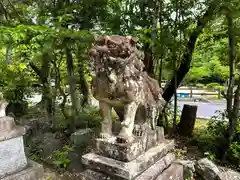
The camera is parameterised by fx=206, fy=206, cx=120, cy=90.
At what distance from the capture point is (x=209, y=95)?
1081 centimetres

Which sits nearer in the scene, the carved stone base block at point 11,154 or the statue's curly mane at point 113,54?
the statue's curly mane at point 113,54

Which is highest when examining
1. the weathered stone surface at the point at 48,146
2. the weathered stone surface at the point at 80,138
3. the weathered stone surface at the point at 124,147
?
the weathered stone surface at the point at 124,147

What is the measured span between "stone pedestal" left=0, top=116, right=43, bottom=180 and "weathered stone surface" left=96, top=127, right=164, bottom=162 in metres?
0.89

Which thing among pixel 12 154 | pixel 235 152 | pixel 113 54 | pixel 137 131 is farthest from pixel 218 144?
pixel 12 154

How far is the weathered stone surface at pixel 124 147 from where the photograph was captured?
1.60m

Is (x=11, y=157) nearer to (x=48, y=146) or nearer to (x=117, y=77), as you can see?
(x=117, y=77)

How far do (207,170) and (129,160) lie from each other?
1628 mm

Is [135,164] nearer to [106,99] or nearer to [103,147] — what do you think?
[103,147]

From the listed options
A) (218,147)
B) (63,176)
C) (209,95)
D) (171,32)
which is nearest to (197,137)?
(218,147)

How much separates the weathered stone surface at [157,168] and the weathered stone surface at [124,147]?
159 mm

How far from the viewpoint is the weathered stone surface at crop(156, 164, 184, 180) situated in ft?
6.32

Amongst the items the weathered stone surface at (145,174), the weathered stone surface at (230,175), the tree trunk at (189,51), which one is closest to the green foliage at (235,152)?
the weathered stone surface at (230,175)

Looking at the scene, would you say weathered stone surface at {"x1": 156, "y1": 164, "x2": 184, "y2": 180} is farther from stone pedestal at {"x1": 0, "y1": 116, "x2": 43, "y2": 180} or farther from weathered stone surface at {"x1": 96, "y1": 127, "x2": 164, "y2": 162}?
stone pedestal at {"x1": 0, "y1": 116, "x2": 43, "y2": 180}

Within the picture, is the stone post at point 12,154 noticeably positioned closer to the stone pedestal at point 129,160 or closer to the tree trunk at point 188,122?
the stone pedestal at point 129,160
